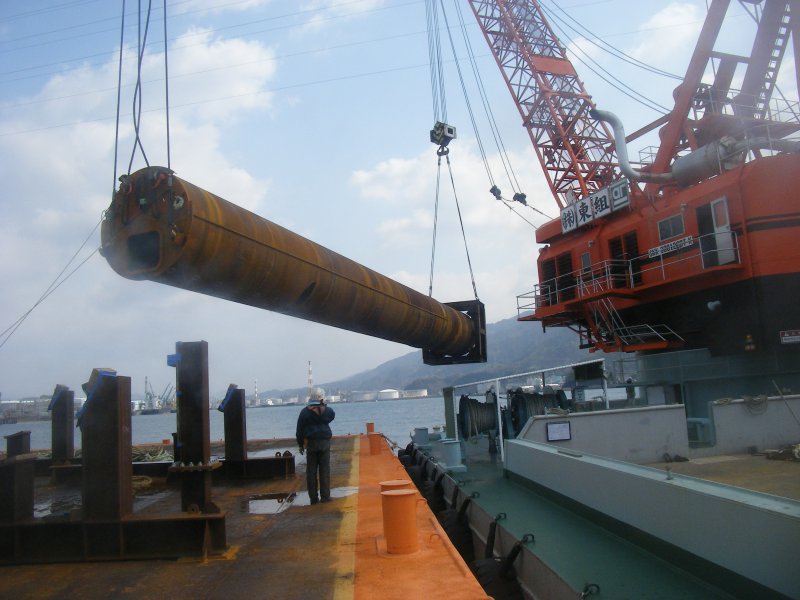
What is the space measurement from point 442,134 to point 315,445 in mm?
11413

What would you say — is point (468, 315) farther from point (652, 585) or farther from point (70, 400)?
point (70, 400)

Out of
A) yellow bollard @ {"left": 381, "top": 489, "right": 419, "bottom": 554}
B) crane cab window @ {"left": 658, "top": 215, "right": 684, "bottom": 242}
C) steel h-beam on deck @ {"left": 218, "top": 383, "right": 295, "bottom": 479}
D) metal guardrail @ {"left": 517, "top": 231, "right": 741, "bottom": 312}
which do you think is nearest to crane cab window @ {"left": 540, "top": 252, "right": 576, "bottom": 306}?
metal guardrail @ {"left": 517, "top": 231, "right": 741, "bottom": 312}

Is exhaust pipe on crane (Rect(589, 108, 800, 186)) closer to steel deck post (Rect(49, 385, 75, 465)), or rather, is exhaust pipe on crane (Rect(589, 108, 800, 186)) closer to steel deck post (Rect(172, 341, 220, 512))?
steel deck post (Rect(172, 341, 220, 512))

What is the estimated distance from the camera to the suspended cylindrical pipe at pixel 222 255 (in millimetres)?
5602

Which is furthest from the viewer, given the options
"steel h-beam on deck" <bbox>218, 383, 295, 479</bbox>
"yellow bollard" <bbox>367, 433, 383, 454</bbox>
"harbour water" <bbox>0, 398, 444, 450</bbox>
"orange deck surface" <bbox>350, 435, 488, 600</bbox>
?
"harbour water" <bbox>0, 398, 444, 450</bbox>

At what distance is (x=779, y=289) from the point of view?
15883 mm

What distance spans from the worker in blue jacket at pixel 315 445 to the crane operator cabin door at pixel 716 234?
1270 cm

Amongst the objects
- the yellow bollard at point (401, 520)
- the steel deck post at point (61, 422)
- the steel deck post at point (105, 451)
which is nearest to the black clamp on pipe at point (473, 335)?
the yellow bollard at point (401, 520)

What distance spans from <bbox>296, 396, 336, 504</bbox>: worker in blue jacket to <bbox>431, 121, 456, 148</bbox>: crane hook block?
1079 centimetres

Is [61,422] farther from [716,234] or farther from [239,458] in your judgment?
[716,234]

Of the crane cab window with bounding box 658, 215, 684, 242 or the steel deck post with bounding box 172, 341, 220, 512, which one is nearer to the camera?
the steel deck post with bounding box 172, 341, 220, 512

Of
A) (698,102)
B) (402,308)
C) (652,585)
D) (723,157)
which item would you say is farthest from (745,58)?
(652,585)

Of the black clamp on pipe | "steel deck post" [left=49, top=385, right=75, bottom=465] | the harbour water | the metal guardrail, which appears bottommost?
the harbour water

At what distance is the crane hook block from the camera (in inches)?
687
